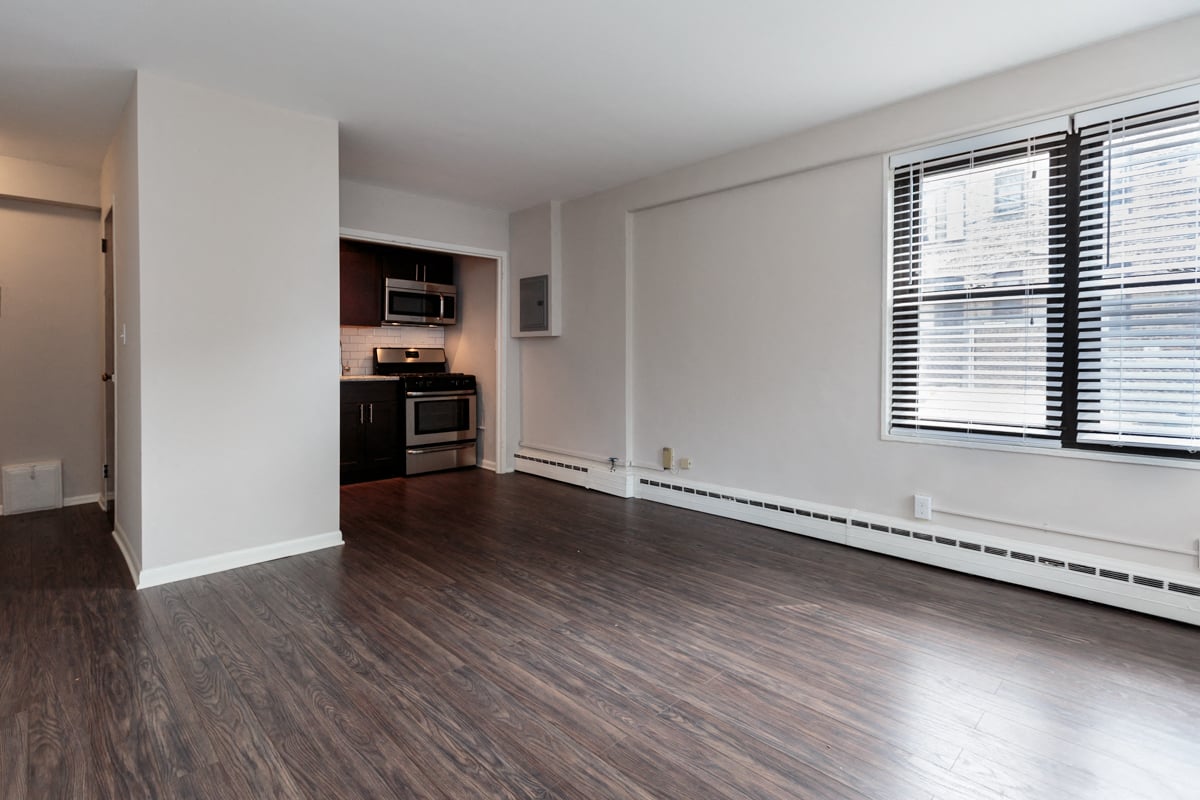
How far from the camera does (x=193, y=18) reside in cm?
244

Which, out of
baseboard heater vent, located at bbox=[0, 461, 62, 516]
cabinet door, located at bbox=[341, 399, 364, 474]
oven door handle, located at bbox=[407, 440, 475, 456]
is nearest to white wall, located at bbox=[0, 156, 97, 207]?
baseboard heater vent, located at bbox=[0, 461, 62, 516]

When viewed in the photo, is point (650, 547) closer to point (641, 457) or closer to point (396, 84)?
point (641, 457)

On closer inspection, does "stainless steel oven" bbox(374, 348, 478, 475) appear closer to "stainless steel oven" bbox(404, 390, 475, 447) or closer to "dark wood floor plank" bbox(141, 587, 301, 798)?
"stainless steel oven" bbox(404, 390, 475, 447)

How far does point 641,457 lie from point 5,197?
484 cm

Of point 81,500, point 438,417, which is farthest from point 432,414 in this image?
point 81,500

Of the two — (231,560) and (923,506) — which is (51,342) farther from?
(923,506)

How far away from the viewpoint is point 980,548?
10.1 feet

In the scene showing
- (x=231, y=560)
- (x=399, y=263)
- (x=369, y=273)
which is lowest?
(x=231, y=560)

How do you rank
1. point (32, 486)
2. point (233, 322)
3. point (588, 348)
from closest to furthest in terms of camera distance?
point (233, 322) < point (32, 486) < point (588, 348)

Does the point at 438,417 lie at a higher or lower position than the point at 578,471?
higher

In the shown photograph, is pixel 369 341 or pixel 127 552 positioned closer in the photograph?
pixel 127 552

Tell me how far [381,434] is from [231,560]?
2.41m

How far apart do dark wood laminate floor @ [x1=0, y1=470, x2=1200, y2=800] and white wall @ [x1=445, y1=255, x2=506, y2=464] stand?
2803mm

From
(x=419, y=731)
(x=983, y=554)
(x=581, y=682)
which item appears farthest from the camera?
(x=983, y=554)
